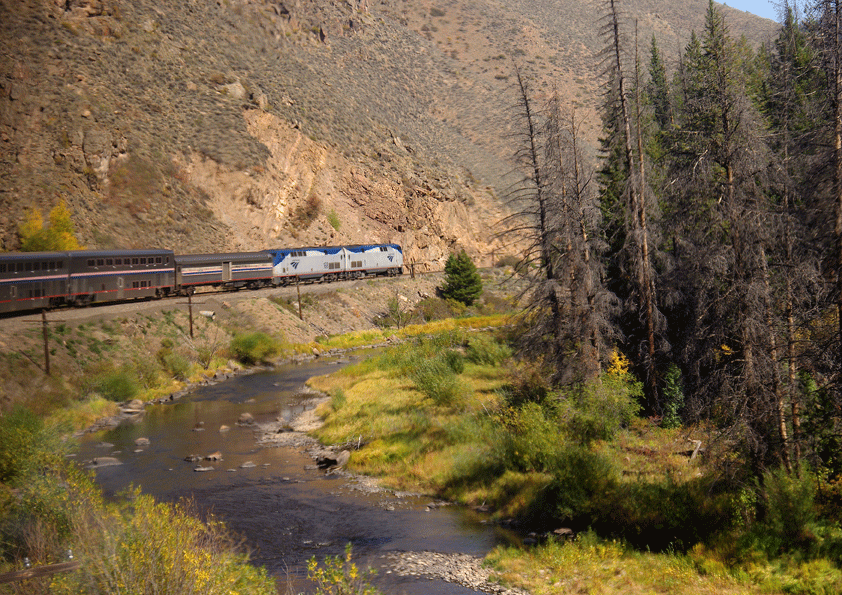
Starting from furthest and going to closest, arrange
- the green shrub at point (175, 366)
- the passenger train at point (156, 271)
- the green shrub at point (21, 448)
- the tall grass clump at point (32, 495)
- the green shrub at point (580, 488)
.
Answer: the green shrub at point (175, 366) < the passenger train at point (156, 271) < the green shrub at point (580, 488) < the green shrub at point (21, 448) < the tall grass clump at point (32, 495)

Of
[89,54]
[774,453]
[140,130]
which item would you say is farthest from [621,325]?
[89,54]

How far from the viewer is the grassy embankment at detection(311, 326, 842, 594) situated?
14.8 meters

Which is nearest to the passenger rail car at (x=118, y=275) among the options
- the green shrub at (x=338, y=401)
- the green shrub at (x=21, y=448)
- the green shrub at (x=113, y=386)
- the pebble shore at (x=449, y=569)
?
the green shrub at (x=113, y=386)

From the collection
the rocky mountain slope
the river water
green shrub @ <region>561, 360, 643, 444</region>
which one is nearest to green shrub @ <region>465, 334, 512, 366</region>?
the river water

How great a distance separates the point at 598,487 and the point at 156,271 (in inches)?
1669

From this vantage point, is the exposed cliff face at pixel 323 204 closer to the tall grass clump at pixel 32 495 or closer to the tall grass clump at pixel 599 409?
the tall grass clump at pixel 32 495

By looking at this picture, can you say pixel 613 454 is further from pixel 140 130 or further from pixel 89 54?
pixel 89 54

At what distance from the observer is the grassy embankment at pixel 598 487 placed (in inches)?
584

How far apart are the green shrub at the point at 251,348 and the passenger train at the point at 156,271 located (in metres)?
7.94

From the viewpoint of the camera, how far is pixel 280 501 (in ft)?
69.9

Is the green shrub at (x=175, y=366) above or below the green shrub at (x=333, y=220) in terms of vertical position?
below

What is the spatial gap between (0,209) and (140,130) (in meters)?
18.7

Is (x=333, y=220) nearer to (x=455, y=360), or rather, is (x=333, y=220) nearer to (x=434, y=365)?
(x=455, y=360)

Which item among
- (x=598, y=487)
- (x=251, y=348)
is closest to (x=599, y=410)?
(x=598, y=487)
